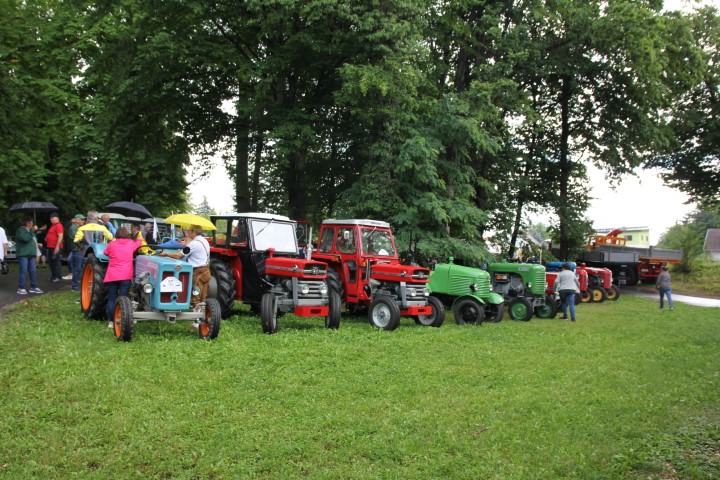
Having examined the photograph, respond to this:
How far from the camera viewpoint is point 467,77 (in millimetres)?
21938

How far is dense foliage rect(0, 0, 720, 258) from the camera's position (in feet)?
53.7

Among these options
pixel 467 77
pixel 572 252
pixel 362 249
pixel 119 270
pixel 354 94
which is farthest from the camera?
pixel 572 252

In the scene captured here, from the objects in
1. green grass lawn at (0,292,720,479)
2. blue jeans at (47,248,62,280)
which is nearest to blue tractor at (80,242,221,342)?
green grass lawn at (0,292,720,479)

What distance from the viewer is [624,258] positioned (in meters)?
27.8

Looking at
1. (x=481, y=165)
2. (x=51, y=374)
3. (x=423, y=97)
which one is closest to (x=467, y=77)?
(x=481, y=165)

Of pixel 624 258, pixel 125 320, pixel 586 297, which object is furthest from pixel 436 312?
pixel 624 258

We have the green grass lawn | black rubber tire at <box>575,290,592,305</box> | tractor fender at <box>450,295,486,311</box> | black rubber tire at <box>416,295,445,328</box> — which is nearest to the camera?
the green grass lawn

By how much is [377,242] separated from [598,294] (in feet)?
39.6

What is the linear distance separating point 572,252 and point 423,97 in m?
11.8

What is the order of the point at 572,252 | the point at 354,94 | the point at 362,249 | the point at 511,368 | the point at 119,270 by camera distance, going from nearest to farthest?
1. the point at 511,368
2. the point at 119,270
3. the point at 362,249
4. the point at 354,94
5. the point at 572,252

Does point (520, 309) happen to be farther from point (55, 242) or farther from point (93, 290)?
point (55, 242)

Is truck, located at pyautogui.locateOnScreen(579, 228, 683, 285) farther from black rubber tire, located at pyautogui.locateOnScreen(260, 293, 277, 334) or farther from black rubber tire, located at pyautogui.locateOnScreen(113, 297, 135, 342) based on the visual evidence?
black rubber tire, located at pyautogui.locateOnScreen(113, 297, 135, 342)

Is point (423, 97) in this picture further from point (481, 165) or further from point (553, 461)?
point (553, 461)

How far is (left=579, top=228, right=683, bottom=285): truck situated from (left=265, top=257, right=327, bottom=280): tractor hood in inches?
724
